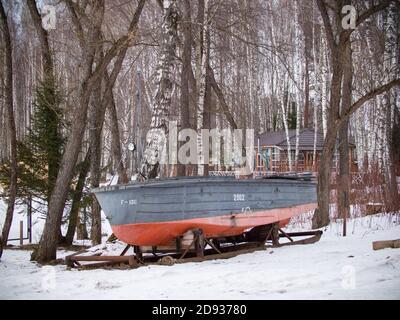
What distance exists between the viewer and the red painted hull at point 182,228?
7.20m

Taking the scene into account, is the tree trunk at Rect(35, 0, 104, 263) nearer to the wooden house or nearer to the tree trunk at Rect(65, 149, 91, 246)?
the tree trunk at Rect(65, 149, 91, 246)

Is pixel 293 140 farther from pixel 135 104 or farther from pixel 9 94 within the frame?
pixel 9 94

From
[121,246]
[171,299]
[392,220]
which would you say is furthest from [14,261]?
[392,220]

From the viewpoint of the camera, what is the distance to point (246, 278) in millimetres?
5582

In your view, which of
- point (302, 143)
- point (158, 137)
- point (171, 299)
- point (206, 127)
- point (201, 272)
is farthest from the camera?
point (302, 143)

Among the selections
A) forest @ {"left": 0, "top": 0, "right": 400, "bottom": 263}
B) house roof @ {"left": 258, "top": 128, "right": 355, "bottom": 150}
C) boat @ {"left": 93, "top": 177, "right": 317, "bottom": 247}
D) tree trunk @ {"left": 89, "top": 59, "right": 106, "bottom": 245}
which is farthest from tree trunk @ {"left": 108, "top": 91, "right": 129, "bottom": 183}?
house roof @ {"left": 258, "top": 128, "right": 355, "bottom": 150}

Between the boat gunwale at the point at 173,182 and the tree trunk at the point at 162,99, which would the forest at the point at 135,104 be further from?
the boat gunwale at the point at 173,182

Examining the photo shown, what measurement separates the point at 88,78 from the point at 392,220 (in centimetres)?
727

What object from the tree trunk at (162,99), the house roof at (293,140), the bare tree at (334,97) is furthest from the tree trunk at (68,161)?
the house roof at (293,140)

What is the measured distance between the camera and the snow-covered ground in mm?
4789

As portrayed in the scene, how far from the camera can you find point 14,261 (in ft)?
28.7

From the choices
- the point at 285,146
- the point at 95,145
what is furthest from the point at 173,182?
the point at 285,146

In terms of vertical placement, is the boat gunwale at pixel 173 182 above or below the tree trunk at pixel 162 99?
below
